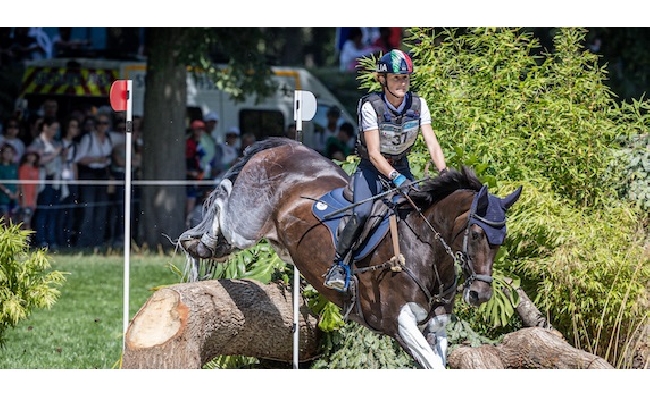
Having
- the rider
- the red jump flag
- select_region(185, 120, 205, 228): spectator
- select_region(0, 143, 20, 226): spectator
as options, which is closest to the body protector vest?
the rider

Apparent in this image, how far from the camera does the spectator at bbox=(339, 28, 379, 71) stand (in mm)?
23078

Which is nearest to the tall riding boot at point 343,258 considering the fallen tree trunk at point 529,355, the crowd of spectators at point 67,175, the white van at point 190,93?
the fallen tree trunk at point 529,355

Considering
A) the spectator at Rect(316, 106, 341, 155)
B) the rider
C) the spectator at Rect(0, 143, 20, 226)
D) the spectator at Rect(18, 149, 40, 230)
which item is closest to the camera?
the rider

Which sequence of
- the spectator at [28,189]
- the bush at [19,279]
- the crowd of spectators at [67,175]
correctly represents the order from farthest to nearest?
1. the spectator at [28,189]
2. the crowd of spectators at [67,175]
3. the bush at [19,279]

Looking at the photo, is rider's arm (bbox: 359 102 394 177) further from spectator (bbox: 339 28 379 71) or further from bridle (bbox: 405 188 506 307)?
spectator (bbox: 339 28 379 71)

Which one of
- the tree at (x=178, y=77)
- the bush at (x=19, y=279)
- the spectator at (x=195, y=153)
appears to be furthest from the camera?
the spectator at (x=195, y=153)

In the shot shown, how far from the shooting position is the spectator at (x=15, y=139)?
16.2m

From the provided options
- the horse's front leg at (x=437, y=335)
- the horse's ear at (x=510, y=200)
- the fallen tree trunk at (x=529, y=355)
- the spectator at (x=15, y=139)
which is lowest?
the fallen tree trunk at (x=529, y=355)

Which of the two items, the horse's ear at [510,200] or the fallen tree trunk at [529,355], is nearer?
the horse's ear at [510,200]

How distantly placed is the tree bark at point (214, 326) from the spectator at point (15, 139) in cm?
855

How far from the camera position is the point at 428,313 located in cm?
732

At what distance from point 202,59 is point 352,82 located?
13476mm

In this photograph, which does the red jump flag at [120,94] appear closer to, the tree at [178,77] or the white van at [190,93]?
the tree at [178,77]

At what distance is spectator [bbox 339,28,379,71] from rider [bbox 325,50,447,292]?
1455 centimetres
